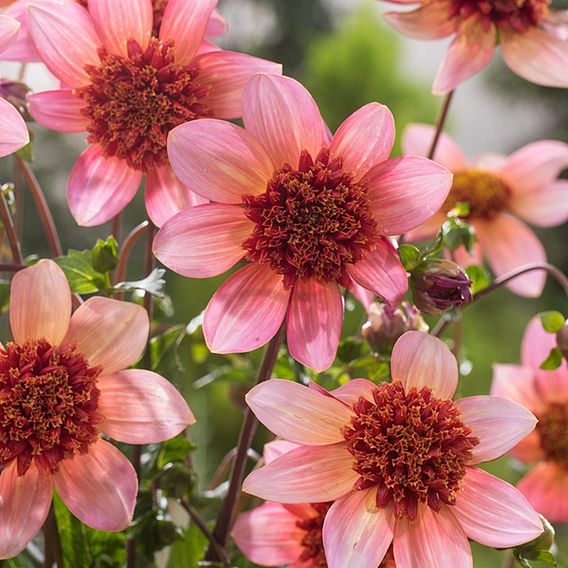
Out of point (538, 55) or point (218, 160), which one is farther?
point (538, 55)

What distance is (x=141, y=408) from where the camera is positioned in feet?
1.02

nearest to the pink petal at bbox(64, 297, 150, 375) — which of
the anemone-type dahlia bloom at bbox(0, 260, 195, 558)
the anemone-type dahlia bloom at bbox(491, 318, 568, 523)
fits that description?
the anemone-type dahlia bloom at bbox(0, 260, 195, 558)

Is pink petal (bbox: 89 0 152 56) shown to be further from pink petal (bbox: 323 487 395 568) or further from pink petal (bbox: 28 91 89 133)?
pink petal (bbox: 323 487 395 568)

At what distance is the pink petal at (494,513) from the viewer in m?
0.29

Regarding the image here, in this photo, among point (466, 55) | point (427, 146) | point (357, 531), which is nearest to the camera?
point (357, 531)

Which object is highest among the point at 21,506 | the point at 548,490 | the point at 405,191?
the point at 405,191

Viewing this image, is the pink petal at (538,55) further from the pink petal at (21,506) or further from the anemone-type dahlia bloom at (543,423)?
the pink petal at (21,506)

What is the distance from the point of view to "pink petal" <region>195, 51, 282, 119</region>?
0.34 m

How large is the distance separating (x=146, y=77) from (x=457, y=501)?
0.67 ft

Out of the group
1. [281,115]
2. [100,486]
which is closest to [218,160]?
[281,115]

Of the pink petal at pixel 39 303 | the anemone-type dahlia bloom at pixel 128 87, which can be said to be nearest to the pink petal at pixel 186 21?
the anemone-type dahlia bloom at pixel 128 87

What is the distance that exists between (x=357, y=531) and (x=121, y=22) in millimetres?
220

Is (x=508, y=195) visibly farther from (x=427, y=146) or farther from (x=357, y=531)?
(x=357, y=531)

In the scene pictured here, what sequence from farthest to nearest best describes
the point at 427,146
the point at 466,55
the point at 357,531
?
the point at 427,146 → the point at 466,55 → the point at 357,531
